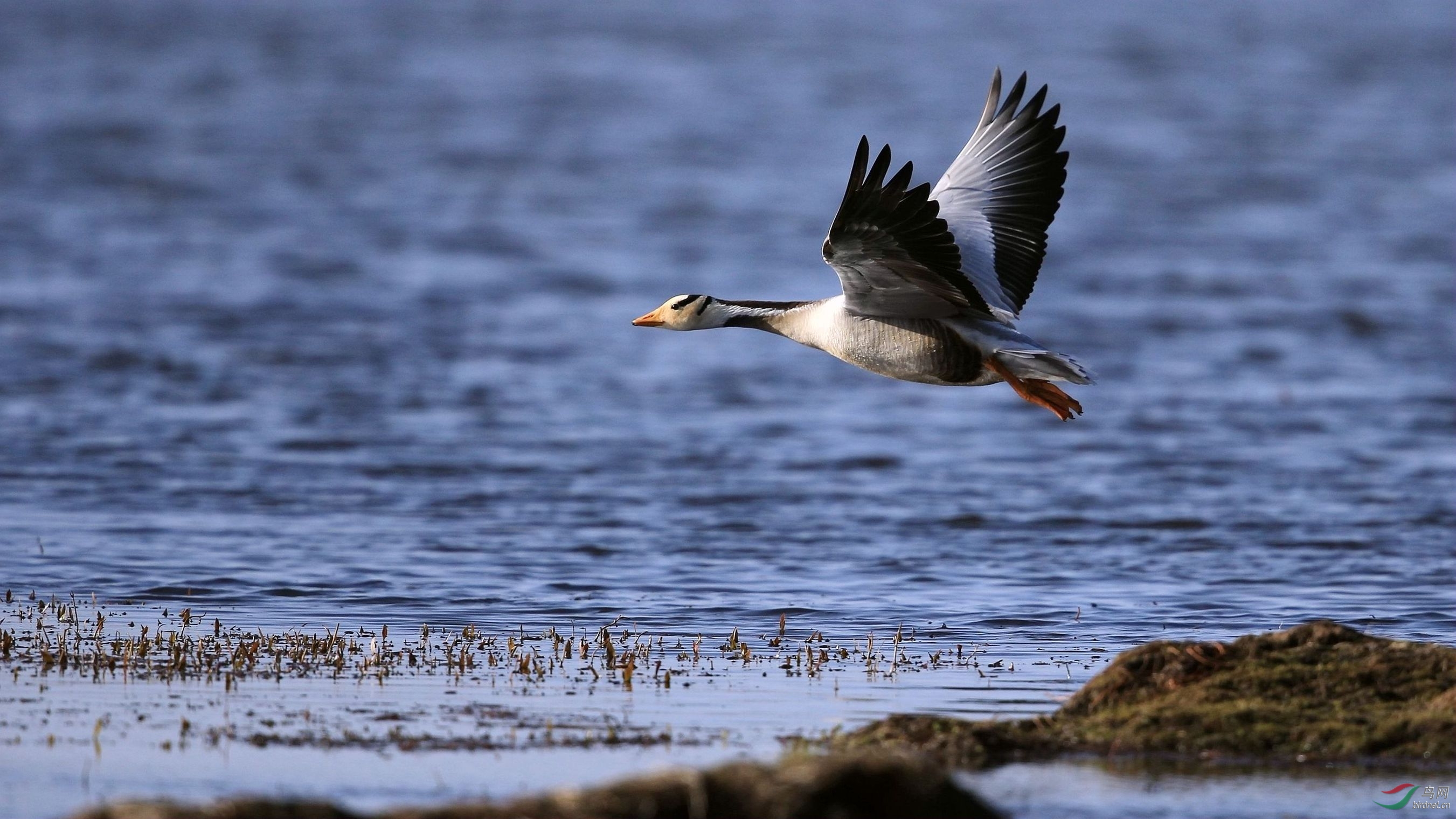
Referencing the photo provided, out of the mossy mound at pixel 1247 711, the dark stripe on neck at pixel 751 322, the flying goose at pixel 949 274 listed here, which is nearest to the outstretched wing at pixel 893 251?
the flying goose at pixel 949 274

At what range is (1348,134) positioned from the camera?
45.0 meters

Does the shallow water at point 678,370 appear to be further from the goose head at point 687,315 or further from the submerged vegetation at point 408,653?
the goose head at point 687,315

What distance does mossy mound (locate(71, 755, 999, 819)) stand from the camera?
5551 mm

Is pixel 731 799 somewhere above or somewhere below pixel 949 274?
below

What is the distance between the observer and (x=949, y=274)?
925cm

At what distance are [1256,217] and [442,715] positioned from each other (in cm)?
2972

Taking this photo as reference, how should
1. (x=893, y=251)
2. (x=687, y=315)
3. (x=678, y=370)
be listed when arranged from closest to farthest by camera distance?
(x=893, y=251) → (x=687, y=315) → (x=678, y=370)

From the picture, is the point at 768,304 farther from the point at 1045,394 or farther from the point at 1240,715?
the point at 1240,715

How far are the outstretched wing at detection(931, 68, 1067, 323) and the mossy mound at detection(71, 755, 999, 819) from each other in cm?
526

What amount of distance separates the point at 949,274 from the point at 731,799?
423 cm

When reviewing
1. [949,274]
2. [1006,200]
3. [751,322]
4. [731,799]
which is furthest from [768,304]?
[731,799]

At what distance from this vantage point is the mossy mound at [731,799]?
5.55 metres

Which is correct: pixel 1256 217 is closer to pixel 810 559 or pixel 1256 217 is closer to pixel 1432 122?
pixel 1432 122

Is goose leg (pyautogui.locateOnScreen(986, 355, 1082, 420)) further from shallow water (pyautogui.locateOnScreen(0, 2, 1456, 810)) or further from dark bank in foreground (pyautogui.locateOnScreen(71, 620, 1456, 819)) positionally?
dark bank in foreground (pyautogui.locateOnScreen(71, 620, 1456, 819))
